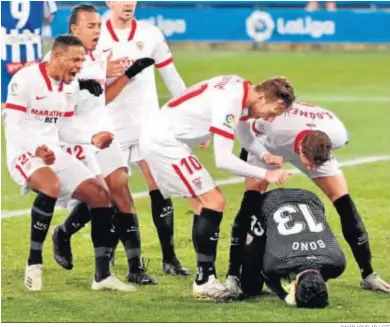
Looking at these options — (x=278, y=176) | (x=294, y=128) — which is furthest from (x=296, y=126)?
(x=278, y=176)

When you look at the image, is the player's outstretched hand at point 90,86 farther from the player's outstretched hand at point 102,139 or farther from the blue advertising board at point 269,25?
the blue advertising board at point 269,25

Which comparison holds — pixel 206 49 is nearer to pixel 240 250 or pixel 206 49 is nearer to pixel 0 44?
pixel 0 44

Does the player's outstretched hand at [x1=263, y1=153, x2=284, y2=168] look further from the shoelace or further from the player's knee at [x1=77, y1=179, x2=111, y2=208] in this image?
the shoelace

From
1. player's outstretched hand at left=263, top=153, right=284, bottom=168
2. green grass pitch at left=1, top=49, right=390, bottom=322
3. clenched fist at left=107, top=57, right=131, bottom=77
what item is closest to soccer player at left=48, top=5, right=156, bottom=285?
clenched fist at left=107, top=57, right=131, bottom=77

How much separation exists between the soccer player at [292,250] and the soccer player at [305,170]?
0.53 ft

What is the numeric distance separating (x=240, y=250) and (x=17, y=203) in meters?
4.84

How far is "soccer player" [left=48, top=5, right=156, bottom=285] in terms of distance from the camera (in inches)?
446

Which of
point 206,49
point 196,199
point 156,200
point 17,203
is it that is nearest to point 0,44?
point 17,203

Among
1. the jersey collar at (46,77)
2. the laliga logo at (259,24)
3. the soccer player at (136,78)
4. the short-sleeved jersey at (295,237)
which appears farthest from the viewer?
the laliga logo at (259,24)

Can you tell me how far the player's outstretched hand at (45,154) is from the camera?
35.1ft

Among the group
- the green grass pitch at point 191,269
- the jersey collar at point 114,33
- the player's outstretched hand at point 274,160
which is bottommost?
the green grass pitch at point 191,269

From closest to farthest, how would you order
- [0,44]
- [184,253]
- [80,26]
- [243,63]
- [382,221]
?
1. [80,26]
2. [184,253]
3. [382,221]
4. [0,44]
5. [243,63]

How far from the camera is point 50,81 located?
10.9m

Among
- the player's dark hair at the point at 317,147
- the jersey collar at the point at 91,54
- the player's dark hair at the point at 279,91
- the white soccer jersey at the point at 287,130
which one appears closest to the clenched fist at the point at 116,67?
the jersey collar at the point at 91,54
